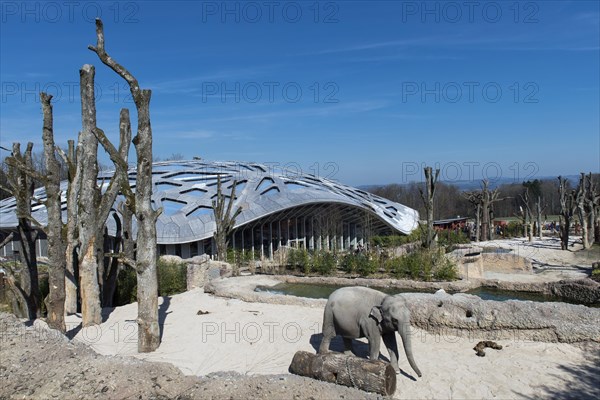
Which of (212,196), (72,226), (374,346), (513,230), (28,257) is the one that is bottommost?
(513,230)

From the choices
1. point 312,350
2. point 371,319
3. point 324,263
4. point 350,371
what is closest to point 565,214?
point 324,263

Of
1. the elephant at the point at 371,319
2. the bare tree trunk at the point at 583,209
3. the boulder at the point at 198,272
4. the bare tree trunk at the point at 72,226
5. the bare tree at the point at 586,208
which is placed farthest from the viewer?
the bare tree at the point at 586,208

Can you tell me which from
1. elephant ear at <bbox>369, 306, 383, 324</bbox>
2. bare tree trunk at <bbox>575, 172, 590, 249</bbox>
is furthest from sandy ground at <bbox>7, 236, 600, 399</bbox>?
bare tree trunk at <bbox>575, 172, 590, 249</bbox>

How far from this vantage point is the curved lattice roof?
23406mm

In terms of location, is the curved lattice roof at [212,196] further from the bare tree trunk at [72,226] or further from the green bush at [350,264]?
the bare tree trunk at [72,226]

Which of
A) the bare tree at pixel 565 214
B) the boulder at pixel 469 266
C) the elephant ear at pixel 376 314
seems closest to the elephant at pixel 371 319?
the elephant ear at pixel 376 314

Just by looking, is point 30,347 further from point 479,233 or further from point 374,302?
point 479,233

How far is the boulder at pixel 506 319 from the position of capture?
879 centimetres

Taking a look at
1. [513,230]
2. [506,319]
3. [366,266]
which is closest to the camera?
[506,319]

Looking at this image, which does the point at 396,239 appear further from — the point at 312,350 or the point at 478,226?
the point at 312,350

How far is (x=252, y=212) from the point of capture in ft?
81.6

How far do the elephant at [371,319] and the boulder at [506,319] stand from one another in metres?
2.52

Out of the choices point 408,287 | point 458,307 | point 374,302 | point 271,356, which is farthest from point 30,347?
point 408,287

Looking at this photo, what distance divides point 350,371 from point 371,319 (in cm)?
87
